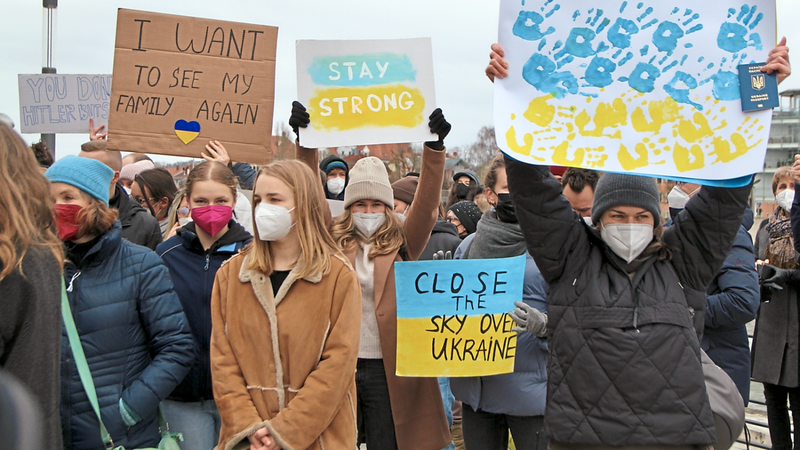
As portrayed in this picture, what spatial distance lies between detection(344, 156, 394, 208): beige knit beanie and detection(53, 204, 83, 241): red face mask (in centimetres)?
156

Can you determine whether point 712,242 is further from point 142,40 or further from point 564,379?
point 142,40

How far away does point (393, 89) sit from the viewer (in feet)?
14.1

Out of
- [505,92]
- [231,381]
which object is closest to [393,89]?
[505,92]

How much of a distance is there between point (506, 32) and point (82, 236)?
223 cm

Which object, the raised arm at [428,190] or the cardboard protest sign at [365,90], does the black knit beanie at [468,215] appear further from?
the cardboard protest sign at [365,90]

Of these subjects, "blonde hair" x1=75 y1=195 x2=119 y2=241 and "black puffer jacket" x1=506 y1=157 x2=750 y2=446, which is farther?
"blonde hair" x1=75 y1=195 x2=119 y2=241

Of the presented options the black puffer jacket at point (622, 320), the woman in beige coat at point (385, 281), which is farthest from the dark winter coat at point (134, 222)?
the black puffer jacket at point (622, 320)

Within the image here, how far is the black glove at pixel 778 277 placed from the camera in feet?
17.5

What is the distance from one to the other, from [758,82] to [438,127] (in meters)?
1.86

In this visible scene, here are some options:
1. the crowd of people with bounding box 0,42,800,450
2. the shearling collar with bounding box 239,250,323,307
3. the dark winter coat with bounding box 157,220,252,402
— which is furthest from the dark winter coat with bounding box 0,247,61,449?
the dark winter coat with bounding box 157,220,252,402

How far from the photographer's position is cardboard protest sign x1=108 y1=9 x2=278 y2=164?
4488 millimetres

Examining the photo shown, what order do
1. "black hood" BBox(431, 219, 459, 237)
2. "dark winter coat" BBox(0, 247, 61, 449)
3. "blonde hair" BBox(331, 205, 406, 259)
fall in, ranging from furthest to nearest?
1. "black hood" BBox(431, 219, 459, 237)
2. "blonde hair" BBox(331, 205, 406, 259)
3. "dark winter coat" BBox(0, 247, 61, 449)

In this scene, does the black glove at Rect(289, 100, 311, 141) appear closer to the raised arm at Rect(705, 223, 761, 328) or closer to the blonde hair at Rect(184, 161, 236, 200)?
the blonde hair at Rect(184, 161, 236, 200)

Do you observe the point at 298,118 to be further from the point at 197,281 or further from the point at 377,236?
the point at 197,281
